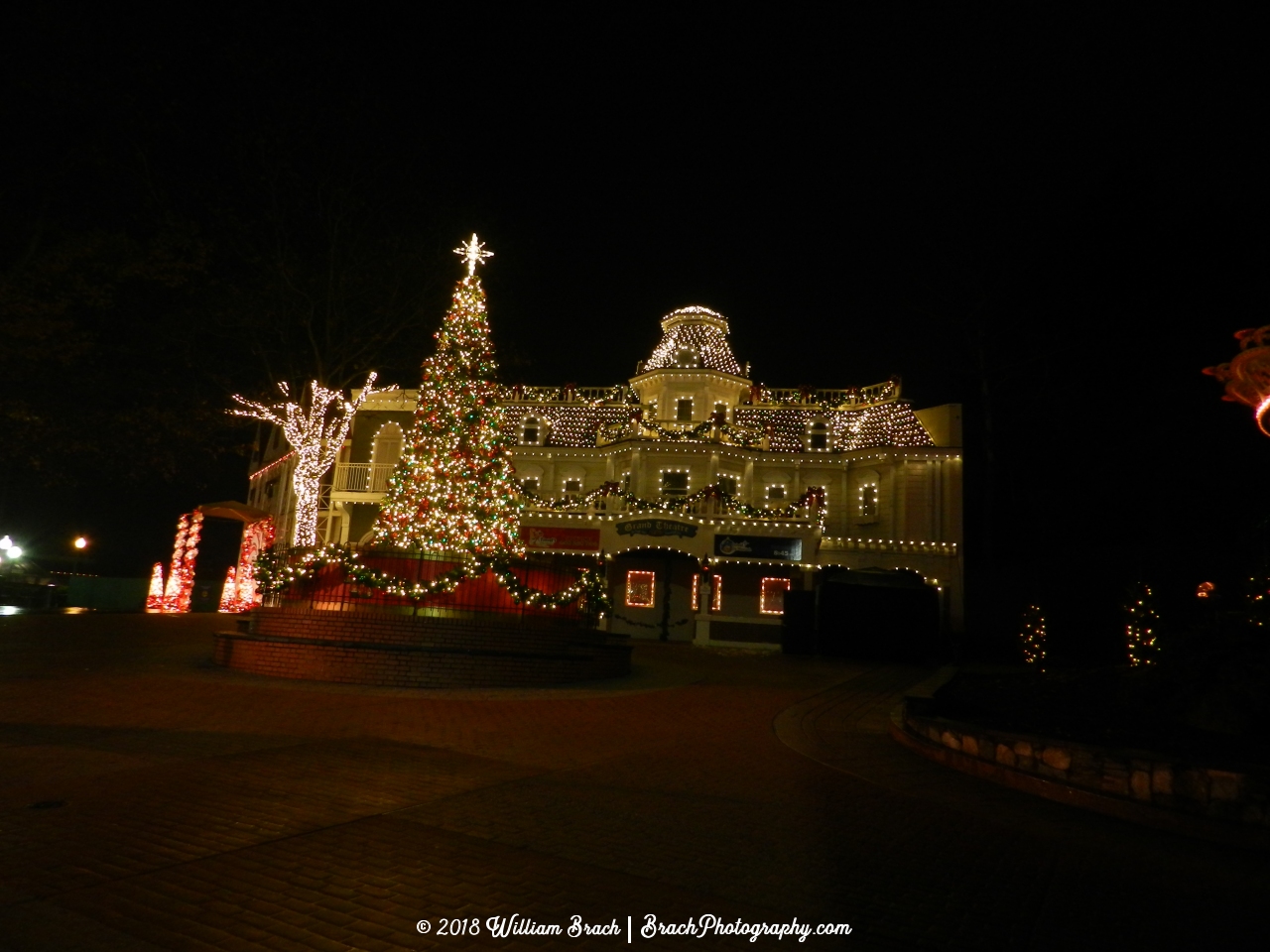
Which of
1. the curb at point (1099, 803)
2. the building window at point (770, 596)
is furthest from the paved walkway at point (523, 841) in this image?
the building window at point (770, 596)

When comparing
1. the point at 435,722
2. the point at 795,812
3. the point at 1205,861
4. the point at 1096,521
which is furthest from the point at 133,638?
the point at 1096,521

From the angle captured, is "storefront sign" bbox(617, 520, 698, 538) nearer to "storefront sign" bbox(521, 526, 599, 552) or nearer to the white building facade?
the white building facade

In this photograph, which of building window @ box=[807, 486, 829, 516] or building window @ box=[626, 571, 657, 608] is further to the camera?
building window @ box=[626, 571, 657, 608]

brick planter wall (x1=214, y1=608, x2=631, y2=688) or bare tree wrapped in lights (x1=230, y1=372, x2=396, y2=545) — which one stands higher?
bare tree wrapped in lights (x1=230, y1=372, x2=396, y2=545)

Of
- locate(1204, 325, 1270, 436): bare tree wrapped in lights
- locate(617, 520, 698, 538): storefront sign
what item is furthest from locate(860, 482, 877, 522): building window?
locate(1204, 325, 1270, 436): bare tree wrapped in lights

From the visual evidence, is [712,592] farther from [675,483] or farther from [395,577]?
[395,577]

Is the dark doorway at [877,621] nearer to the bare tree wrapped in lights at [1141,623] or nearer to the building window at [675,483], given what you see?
the bare tree wrapped in lights at [1141,623]

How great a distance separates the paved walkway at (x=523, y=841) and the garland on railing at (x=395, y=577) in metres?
4.18

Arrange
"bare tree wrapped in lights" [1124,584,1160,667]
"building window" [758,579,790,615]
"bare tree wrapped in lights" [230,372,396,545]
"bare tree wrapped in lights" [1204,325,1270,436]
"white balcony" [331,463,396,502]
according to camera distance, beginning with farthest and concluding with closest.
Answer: "white balcony" [331,463,396,502] → "building window" [758,579,790,615] → "bare tree wrapped in lights" [230,372,396,545] → "bare tree wrapped in lights" [1124,584,1160,667] → "bare tree wrapped in lights" [1204,325,1270,436]

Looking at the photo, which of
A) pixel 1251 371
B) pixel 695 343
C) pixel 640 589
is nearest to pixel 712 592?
pixel 640 589

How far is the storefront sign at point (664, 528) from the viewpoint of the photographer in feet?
82.1

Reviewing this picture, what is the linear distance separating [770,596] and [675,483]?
4.82 metres

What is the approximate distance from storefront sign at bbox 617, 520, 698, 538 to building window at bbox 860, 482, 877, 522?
598 centimetres

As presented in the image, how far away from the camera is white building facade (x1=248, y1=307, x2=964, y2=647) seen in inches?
989
